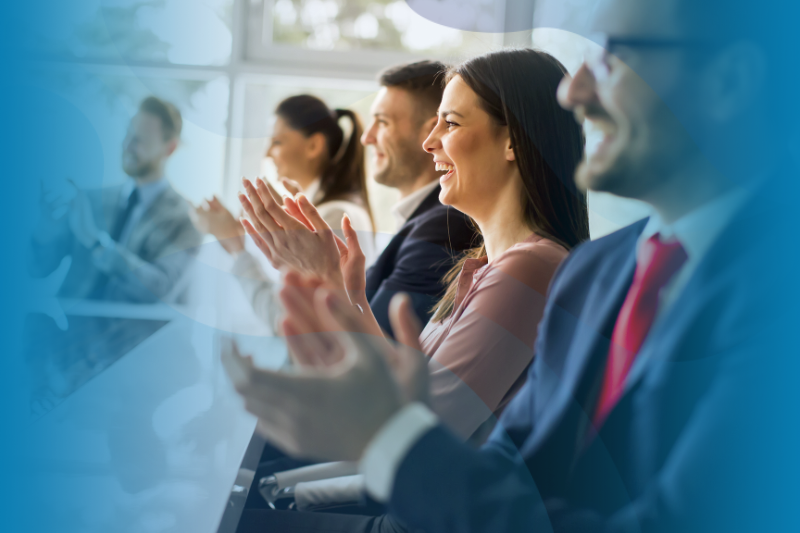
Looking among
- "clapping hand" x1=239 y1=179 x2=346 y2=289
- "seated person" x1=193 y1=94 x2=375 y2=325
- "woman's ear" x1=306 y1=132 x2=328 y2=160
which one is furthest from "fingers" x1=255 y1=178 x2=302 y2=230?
"woman's ear" x1=306 y1=132 x2=328 y2=160

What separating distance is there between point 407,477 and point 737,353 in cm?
16

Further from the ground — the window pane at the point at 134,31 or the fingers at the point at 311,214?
the window pane at the point at 134,31

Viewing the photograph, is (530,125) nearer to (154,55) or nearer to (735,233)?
(735,233)

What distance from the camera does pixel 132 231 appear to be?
61 centimetres

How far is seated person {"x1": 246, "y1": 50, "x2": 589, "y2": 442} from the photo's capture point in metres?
0.35

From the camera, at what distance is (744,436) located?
0.78 ft

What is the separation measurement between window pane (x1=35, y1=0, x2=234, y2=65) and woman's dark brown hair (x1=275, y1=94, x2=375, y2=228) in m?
0.27

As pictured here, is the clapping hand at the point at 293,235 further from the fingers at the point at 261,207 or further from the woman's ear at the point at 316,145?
the woman's ear at the point at 316,145

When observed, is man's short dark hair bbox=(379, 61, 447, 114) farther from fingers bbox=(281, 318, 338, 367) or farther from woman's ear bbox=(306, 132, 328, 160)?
fingers bbox=(281, 318, 338, 367)

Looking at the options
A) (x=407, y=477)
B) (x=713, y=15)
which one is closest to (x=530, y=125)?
(x=713, y=15)

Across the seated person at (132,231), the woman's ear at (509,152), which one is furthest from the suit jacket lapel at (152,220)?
the woman's ear at (509,152)

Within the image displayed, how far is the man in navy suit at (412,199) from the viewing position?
2.06 feet

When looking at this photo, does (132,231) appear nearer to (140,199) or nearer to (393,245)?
(140,199)

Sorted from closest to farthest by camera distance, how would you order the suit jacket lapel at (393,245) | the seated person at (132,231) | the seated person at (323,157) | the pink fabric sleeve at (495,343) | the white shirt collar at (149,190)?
the pink fabric sleeve at (495,343) < the seated person at (132,231) < the white shirt collar at (149,190) < the suit jacket lapel at (393,245) < the seated person at (323,157)
